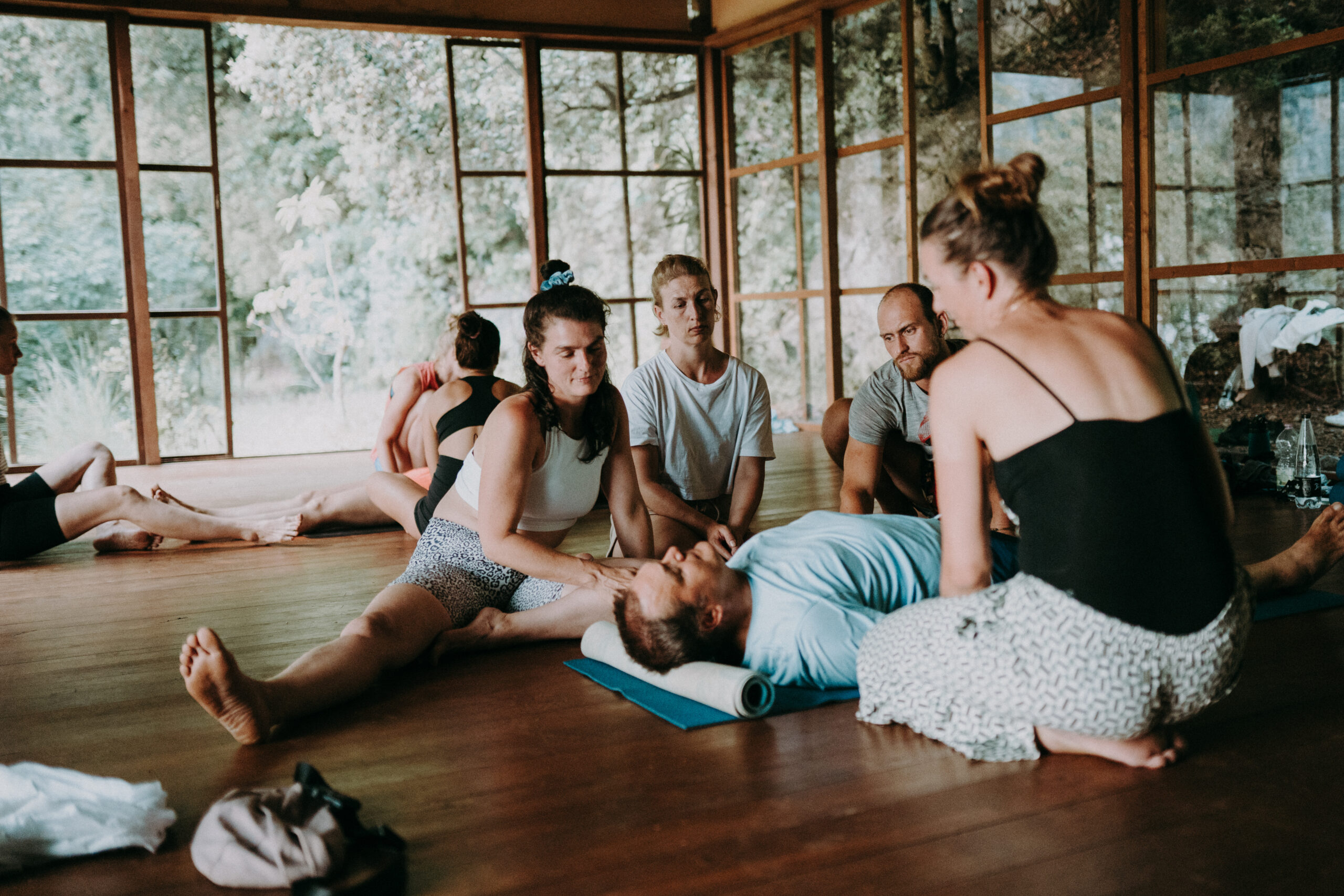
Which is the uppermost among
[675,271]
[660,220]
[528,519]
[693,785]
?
[660,220]

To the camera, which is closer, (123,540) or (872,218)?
(123,540)

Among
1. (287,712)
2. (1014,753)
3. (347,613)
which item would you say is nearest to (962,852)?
(1014,753)

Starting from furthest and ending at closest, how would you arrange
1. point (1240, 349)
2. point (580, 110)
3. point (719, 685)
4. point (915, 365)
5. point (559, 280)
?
1. point (580, 110)
2. point (1240, 349)
3. point (915, 365)
4. point (559, 280)
5. point (719, 685)

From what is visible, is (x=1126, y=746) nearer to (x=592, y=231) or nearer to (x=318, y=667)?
(x=318, y=667)

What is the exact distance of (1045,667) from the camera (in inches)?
70.6

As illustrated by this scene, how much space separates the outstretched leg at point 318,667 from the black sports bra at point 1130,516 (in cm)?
145

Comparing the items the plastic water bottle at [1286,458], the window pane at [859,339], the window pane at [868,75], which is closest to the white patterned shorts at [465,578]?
the plastic water bottle at [1286,458]

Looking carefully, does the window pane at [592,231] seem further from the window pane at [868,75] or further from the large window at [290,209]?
the window pane at [868,75]

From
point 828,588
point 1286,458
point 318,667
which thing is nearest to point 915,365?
point 828,588

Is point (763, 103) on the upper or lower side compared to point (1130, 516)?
upper

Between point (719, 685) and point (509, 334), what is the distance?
6832 millimetres

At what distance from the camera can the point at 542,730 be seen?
2230 mm

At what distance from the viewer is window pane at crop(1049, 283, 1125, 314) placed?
5941mm

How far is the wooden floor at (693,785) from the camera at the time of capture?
1569 millimetres
